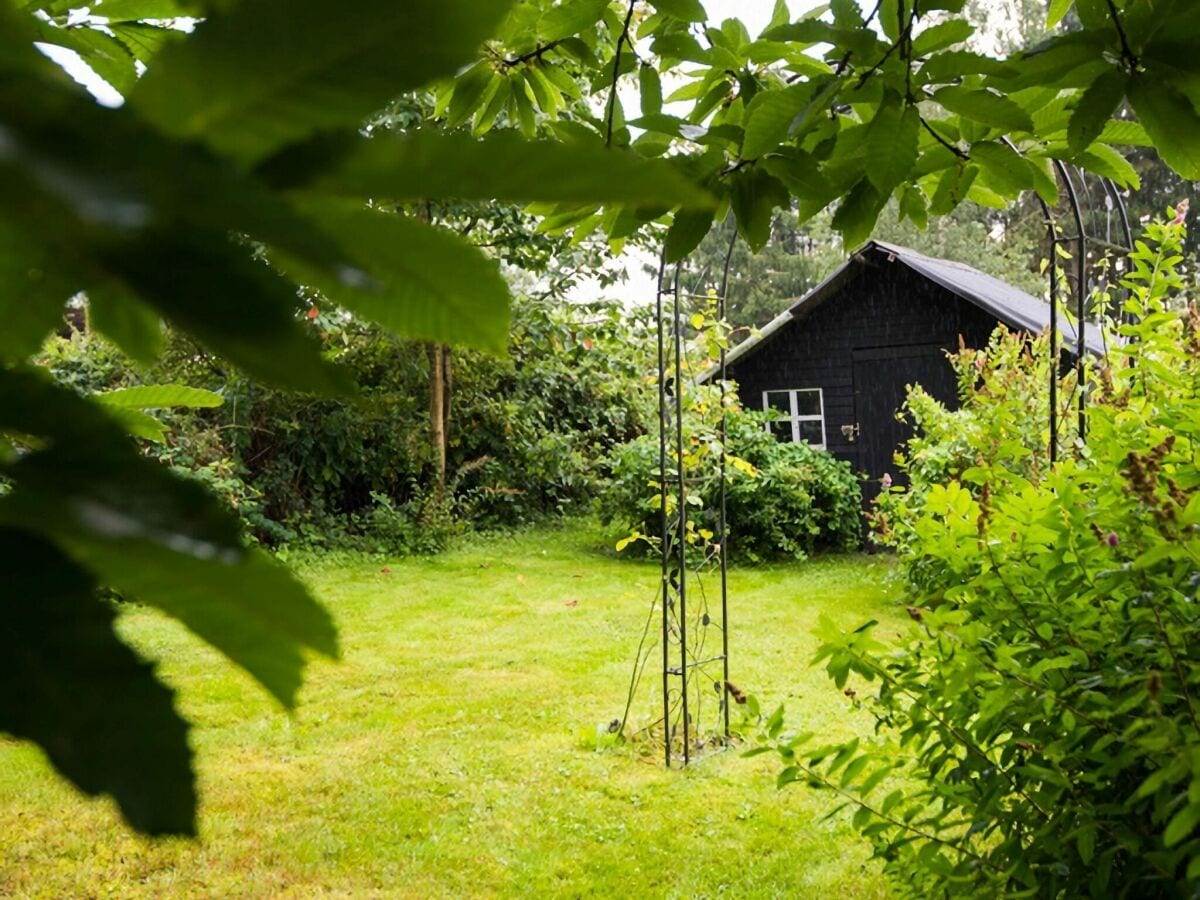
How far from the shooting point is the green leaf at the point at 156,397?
1.03 feet

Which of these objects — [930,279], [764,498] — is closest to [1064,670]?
[764,498]

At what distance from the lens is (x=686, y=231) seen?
3.05ft

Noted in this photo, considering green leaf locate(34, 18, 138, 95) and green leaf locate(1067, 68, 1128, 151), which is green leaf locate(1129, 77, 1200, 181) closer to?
green leaf locate(1067, 68, 1128, 151)

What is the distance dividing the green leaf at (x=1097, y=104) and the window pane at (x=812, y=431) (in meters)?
10.5

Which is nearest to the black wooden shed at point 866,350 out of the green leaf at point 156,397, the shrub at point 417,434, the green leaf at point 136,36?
the shrub at point 417,434

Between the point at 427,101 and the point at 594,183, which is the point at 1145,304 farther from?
the point at 427,101

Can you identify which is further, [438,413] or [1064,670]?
[438,413]

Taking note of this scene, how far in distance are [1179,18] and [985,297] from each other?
9.88 meters

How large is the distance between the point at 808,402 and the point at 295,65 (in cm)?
1143

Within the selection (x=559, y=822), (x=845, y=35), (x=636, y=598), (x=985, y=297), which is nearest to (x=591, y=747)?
(x=559, y=822)

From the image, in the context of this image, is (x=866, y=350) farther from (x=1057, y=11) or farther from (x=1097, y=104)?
(x=1097, y=104)

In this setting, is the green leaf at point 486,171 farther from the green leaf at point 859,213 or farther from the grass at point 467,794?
the grass at point 467,794

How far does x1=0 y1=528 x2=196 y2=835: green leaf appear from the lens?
142 mm

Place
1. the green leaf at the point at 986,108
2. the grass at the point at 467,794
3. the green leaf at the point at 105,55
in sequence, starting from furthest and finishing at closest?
the grass at the point at 467,794
the green leaf at the point at 986,108
the green leaf at the point at 105,55
